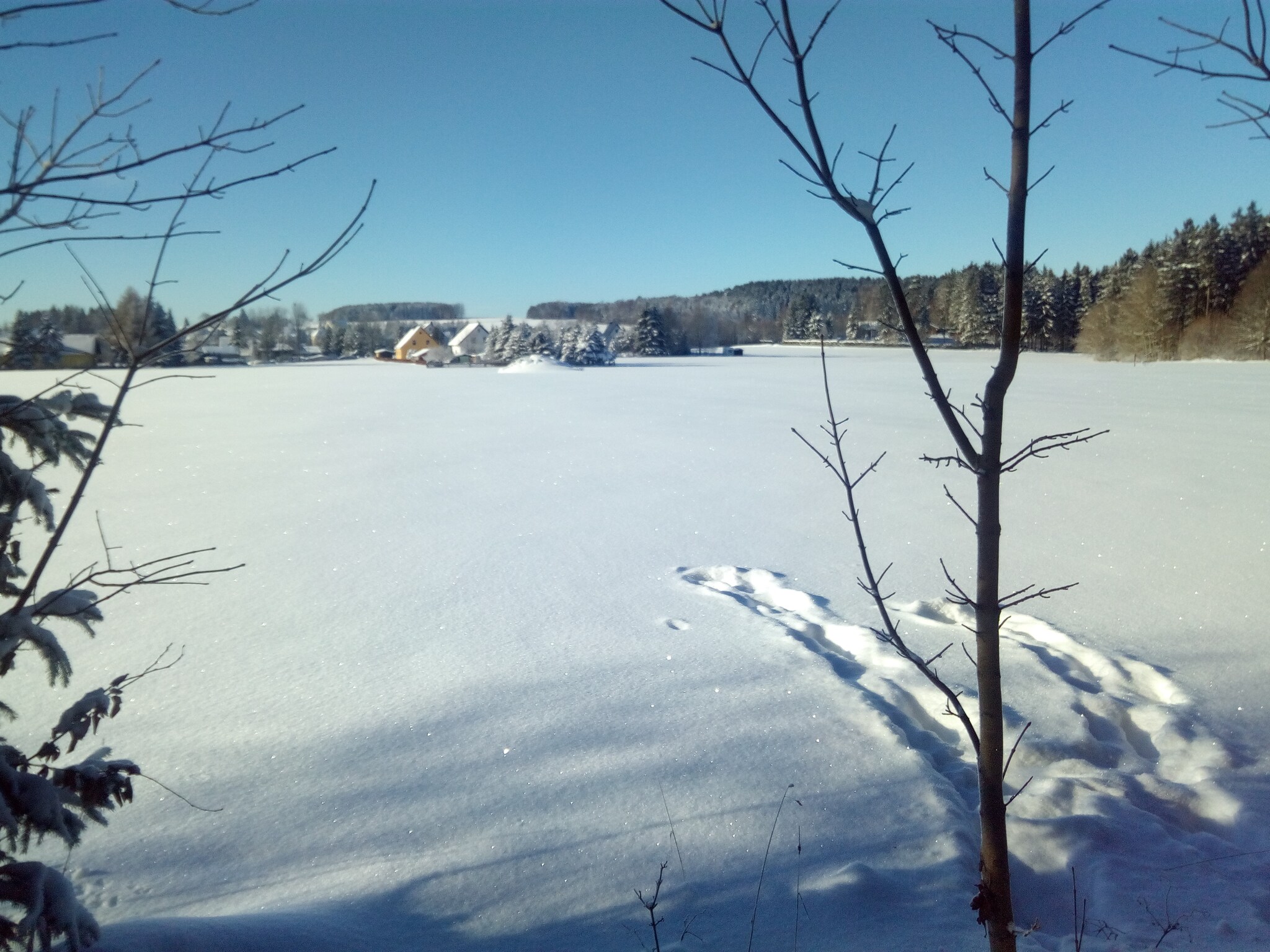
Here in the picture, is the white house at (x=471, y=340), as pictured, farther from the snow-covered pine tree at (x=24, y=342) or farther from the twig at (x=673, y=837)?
the snow-covered pine tree at (x=24, y=342)

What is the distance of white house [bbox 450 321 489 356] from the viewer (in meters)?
61.2

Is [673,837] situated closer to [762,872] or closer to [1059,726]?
[762,872]

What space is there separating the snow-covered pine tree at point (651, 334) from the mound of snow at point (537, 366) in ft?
59.8

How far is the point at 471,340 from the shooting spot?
6281 centimetres

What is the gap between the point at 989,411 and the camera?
4.09ft

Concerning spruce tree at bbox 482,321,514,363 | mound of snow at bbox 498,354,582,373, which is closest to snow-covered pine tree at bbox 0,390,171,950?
mound of snow at bbox 498,354,582,373

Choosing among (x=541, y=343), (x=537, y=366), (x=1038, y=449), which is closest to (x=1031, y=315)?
(x=1038, y=449)

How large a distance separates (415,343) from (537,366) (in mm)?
28009

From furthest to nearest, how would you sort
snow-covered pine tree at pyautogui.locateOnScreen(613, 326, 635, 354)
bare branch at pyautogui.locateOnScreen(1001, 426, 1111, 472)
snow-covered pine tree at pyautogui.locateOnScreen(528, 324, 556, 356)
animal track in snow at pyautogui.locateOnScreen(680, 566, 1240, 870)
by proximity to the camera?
snow-covered pine tree at pyautogui.locateOnScreen(613, 326, 635, 354), snow-covered pine tree at pyautogui.locateOnScreen(528, 324, 556, 356), animal track in snow at pyautogui.locateOnScreen(680, 566, 1240, 870), bare branch at pyautogui.locateOnScreen(1001, 426, 1111, 472)

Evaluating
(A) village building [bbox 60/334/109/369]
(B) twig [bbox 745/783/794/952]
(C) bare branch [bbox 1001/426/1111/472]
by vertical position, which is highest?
(A) village building [bbox 60/334/109/369]

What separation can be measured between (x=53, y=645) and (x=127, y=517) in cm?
644

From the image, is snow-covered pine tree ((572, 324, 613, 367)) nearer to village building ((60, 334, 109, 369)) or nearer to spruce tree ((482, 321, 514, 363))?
spruce tree ((482, 321, 514, 363))

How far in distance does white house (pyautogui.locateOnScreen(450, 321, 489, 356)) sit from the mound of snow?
24.0 m

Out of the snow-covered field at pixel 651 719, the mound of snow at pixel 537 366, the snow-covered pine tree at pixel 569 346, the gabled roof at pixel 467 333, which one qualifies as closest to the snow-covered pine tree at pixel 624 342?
the gabled roof at pixel 467 333
